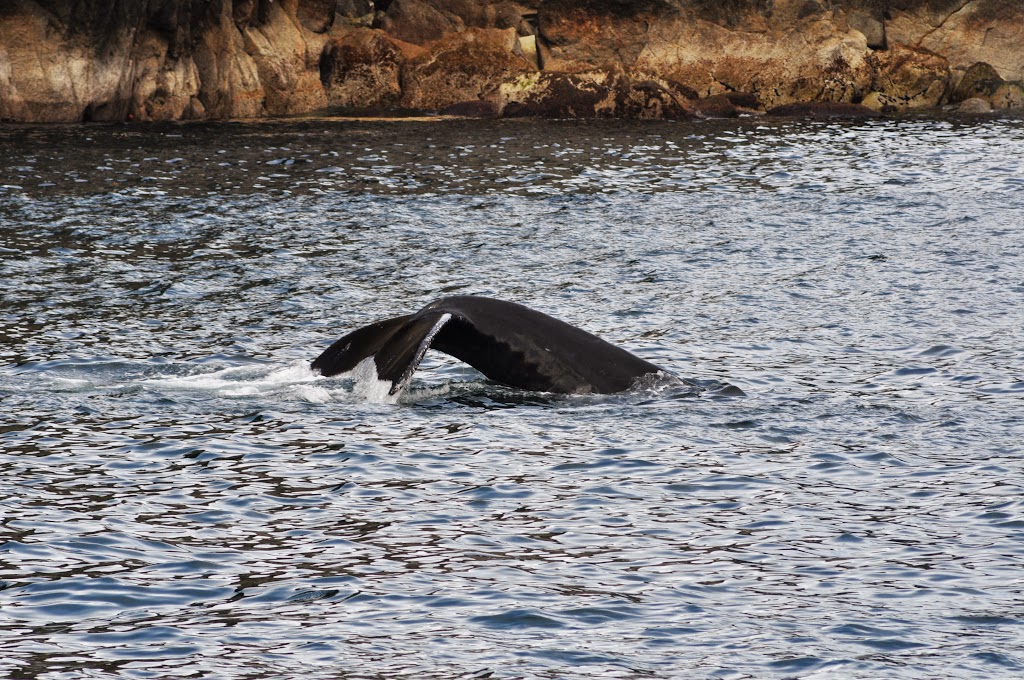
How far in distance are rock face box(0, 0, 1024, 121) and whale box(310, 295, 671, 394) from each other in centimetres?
2681

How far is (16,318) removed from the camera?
45.7ft

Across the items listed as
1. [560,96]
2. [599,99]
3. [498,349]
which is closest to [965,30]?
[599,99]

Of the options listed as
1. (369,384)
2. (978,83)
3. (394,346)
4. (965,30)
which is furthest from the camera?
(965,30)

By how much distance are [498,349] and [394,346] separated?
3.00ft

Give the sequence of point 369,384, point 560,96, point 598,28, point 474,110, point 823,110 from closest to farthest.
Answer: point 369,384
point 560,96
point 474,110
point 823,110
point 598,28

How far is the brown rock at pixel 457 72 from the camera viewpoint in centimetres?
3981

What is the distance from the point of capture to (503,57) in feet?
134

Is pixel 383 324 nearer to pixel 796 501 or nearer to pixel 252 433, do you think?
pixel 252 433

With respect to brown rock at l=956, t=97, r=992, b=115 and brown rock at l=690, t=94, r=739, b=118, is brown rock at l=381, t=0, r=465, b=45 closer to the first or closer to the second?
brown rock at l=690, t=94, r=739, b=118

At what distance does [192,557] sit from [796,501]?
12.1 ft

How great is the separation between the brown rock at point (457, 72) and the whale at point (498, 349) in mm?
29596

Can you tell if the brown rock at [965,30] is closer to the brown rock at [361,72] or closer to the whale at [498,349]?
the brown rock at [361,72]

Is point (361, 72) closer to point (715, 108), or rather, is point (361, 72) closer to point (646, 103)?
point (646, 103)

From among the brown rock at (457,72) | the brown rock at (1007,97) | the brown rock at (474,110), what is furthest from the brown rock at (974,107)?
the brown rock at (474,110)
